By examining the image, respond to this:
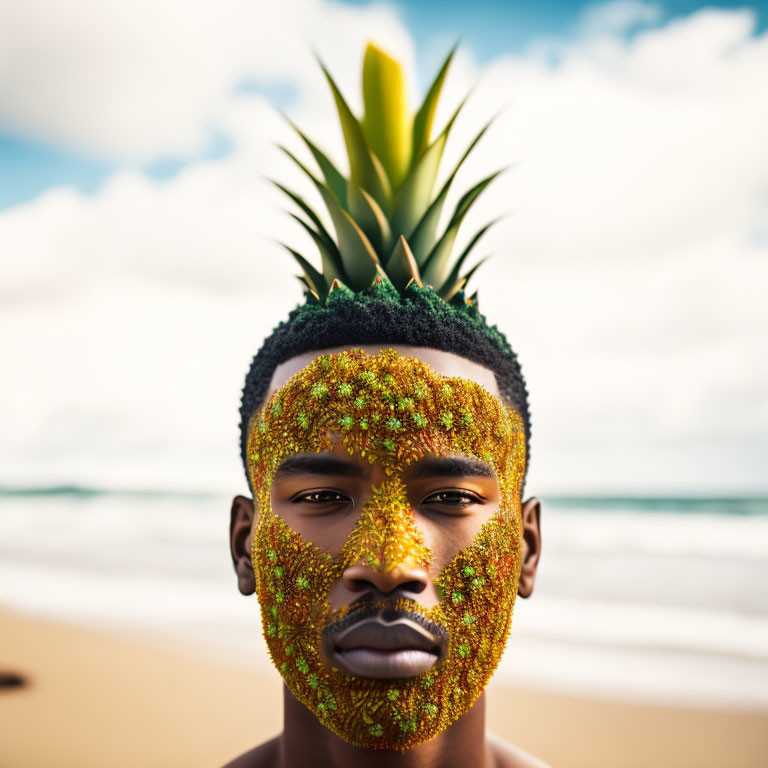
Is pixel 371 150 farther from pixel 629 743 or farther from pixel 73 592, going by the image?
pixel 73 592

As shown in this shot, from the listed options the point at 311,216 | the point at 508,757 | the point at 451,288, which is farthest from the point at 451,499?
the point at 508,757

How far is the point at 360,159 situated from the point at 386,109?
26 centimetres

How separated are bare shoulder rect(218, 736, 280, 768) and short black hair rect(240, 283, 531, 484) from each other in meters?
1.65

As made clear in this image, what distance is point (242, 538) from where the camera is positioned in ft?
10.4

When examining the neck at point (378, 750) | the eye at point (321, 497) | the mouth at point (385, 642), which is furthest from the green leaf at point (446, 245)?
the neck at point (378, 750)

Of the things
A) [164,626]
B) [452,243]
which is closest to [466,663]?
[452,243]

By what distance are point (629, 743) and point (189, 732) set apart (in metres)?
3.72

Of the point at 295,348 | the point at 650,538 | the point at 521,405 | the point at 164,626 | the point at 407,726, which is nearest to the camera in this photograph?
the point at 407,726

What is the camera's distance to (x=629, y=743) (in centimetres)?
588

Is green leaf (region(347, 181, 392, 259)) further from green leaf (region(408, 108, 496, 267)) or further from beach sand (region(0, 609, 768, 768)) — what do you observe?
beach sand (region(0, 609, 768, 768))

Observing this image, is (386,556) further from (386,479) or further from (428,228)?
(428,228)

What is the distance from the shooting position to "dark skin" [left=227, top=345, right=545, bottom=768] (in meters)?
2.46

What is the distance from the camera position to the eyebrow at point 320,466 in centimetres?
254

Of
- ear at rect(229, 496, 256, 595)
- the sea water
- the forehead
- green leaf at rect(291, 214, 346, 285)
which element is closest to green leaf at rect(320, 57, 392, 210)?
green leaf at rect(291, 214, 346, 285)
